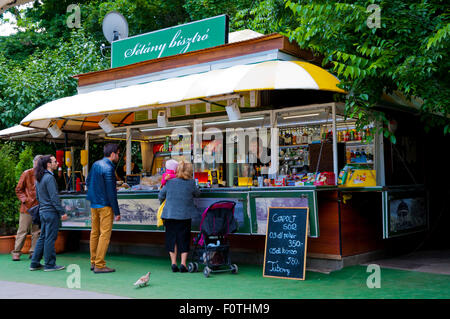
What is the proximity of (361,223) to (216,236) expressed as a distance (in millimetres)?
2380

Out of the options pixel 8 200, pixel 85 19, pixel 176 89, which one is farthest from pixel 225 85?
pixel 85 19

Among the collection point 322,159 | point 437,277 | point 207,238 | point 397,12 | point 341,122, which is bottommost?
point 437,277

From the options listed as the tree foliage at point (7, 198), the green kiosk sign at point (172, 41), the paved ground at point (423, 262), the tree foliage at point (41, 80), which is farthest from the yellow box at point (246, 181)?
the tree foliage at point (41, 80)

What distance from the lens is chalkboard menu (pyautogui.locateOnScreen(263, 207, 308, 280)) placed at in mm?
6789

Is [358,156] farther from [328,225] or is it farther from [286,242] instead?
[286,242]

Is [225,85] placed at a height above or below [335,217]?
above

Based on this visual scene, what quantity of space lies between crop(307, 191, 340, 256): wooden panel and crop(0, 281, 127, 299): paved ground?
3.29 metres

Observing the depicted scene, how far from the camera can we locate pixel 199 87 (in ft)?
25.3

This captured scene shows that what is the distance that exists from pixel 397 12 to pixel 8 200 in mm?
8475

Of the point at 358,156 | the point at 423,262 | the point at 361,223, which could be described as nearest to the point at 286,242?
the point at 361,223
